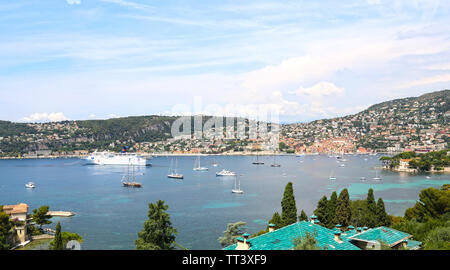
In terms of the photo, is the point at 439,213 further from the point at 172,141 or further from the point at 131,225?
the point at 172,141

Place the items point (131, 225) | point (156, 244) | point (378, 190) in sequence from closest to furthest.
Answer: point (156, 244)
point (131, 225)
point (378, 190)

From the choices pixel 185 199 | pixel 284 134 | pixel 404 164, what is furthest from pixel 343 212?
pixel 284 134

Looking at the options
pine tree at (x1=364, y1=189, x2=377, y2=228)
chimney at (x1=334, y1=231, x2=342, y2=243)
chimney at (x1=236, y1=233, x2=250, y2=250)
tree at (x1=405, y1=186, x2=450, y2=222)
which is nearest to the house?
tree at (x1=405, y1=186, x2=450, y2=222)

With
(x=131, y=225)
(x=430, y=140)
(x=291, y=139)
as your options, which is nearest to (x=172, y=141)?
(x=291, y=139)

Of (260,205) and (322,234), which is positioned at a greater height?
(322,234)

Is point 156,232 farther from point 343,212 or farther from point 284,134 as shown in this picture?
point 284,134

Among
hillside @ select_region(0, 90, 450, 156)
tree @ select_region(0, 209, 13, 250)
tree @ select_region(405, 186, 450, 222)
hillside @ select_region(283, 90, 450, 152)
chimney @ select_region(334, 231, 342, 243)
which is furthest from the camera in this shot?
hillside @ select_region(0, 90, 450, 156)

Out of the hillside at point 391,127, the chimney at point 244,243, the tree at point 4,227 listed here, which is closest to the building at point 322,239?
the chimney at point 244,243

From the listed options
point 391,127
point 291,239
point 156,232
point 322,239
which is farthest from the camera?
point 391,127

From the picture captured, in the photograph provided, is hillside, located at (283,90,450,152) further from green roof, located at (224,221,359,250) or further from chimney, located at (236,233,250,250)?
chimney, located at (236,233,250,250)
